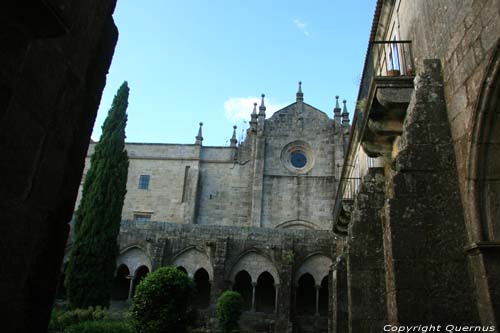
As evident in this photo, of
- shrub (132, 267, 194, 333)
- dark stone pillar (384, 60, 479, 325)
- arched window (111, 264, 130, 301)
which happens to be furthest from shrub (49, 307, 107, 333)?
dark stone pillar (384, 60, 479, 325)

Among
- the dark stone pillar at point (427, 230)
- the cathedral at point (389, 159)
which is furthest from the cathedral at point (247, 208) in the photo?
the dark stone pillar at point (427, 230)

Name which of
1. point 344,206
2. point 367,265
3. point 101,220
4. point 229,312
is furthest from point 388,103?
point 101,220

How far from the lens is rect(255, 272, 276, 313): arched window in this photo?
832 inches

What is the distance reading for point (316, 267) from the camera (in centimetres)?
1950

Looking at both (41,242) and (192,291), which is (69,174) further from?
(192,291)

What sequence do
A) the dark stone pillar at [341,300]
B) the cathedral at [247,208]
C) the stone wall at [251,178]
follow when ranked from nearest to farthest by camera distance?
1. the dark stone pillar at [341,300]
2. the cathedral at [247,208]
3. the stone wall at [251,178]

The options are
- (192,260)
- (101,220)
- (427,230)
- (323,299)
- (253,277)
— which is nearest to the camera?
(427,230)

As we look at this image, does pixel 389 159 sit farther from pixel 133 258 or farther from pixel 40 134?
pixel 133 258

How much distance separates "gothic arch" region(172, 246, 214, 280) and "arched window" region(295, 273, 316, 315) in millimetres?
5213

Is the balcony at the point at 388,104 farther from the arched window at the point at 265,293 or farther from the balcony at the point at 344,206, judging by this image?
the arched window at the point at 265,293

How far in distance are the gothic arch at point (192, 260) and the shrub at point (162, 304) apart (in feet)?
31.5

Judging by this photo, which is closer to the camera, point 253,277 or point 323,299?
point 253,277

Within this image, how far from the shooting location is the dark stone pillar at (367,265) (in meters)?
7.04

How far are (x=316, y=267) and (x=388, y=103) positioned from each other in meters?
15.0
